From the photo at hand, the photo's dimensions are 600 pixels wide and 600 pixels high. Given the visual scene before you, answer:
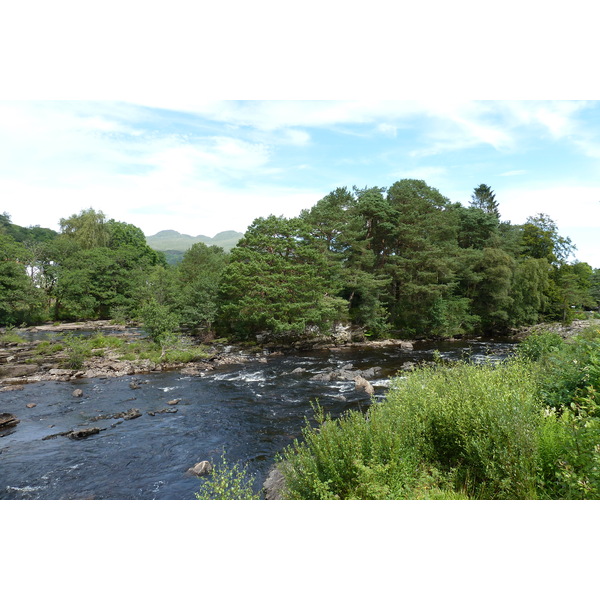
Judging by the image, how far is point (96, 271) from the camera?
30281mm

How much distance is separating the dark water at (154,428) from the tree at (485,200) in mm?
18234

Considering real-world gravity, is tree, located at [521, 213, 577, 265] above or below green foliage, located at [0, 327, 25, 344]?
above

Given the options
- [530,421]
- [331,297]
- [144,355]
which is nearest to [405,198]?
[331,297]

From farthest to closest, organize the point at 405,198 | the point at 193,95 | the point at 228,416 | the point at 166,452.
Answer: the point at 405,198 → the point at 228,416 → the point at 166,452 → the point at 193,95

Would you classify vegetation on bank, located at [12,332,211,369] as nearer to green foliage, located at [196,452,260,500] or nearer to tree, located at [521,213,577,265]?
green foliage, located at [196,452,260,500]

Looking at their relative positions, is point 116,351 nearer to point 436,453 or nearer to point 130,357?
point 130,357

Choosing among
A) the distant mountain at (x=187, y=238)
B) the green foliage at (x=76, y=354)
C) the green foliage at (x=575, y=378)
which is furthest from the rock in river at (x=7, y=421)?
the green foliage at (x=575, y=378)

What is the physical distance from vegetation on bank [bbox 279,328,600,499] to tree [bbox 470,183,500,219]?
24.2 meters

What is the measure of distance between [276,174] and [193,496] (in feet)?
15.8

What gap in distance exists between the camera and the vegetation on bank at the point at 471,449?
306cm

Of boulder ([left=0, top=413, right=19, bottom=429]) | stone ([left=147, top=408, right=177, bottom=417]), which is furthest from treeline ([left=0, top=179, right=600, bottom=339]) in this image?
boulder ([left=0, top=413, right=19, bottom=429])

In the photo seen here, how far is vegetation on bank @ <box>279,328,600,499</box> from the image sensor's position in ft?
10.0

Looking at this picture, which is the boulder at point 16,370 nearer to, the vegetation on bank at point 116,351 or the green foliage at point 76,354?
the vegetation on bank at point 116,351
